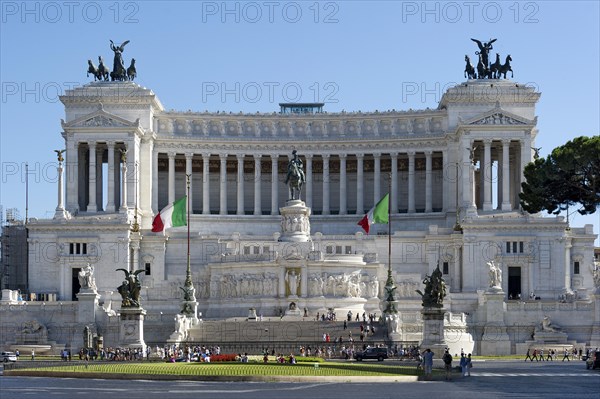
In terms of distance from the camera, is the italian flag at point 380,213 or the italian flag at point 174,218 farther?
the italian flag at point 380,213

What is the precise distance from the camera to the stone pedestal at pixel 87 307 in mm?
106688

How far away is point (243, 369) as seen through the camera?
2800 inches

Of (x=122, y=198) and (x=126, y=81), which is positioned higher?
(x=126, y=81)

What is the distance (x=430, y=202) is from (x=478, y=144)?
9.28 meters

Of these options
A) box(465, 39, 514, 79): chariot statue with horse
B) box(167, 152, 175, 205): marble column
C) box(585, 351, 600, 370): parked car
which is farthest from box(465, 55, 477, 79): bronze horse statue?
box(585, 351, 600, 370): parked car

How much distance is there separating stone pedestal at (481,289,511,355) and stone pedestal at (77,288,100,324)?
106 feet

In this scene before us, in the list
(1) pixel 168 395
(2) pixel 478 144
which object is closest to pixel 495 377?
(1) pixel 168 395

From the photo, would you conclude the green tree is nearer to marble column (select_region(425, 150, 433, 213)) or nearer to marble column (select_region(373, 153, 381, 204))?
marble column (select_region(425, 150, 433, 213))

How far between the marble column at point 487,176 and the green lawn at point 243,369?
6358 cm

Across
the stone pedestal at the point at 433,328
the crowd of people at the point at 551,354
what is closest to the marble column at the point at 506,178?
the crowd of people at the point at 551,354

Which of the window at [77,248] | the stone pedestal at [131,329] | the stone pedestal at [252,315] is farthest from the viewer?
the window at [77,248]

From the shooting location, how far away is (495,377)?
234 feet

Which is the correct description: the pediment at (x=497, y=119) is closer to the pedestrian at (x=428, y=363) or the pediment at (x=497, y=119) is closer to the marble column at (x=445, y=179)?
the marble column at (x=445, y=179)

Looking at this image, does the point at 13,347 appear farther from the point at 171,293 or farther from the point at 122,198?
the point at 122,198
